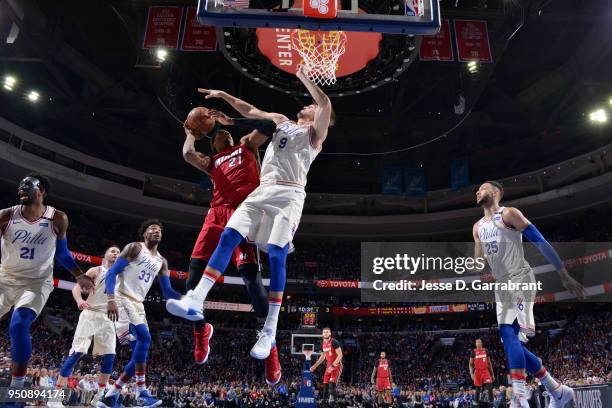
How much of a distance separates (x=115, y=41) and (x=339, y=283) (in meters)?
19.7

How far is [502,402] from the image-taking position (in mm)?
15797

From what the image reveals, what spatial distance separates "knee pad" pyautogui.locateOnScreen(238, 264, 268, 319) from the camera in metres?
4.74

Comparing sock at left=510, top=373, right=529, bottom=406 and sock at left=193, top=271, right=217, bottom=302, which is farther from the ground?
sock at left=193, top=271, right=217, bottom=302

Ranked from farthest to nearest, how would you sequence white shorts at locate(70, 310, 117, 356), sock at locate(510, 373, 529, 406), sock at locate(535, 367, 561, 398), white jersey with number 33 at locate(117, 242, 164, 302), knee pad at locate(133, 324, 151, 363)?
white shorts at locate(70, 310, 117, 356) → white jersey with number 33 at locate(117, 242, 164, 302) → knee pad at locate(133, 324, 151, 363) → sock at locate(535, 367, 561, 398) → sock at locate(510, 373, 529, 406)

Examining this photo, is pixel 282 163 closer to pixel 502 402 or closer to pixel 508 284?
pixel 508 284

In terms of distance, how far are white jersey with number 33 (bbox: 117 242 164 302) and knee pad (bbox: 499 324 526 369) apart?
494 cm

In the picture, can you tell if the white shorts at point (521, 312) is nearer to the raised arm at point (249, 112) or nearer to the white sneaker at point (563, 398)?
the white sneaker at point (563, 398)

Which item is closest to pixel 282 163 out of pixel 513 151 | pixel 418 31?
pixel 418 31

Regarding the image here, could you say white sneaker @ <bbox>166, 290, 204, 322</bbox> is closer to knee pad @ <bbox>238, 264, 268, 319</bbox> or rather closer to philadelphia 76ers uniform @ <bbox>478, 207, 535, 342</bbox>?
knee pad @ <bbox>238, 264, 268, 319</bbox>

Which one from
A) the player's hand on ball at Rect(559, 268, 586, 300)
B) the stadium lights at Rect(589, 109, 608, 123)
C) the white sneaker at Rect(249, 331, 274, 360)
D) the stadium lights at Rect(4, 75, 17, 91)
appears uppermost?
the stadium lights at Rect(4, 75, 17, 91)
